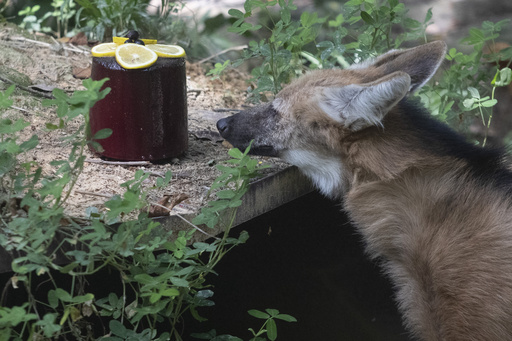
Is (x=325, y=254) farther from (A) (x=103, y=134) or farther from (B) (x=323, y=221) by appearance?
(A) (x=103, y=134)

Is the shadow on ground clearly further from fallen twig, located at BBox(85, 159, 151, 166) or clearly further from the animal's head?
fallen twig, located at BBox(85, 159, 151, 166)

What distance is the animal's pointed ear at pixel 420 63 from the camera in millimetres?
2670

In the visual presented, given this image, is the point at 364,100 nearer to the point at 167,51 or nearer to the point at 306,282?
the point at 167,51

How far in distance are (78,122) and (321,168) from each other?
1401 millimetres

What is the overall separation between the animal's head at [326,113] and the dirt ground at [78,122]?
18 cm

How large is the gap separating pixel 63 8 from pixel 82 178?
251cm

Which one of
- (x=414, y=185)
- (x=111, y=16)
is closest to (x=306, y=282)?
(x=414, y=185)

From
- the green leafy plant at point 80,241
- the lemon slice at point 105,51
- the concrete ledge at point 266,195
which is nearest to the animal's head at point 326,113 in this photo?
the concrete ledge at point 266,195

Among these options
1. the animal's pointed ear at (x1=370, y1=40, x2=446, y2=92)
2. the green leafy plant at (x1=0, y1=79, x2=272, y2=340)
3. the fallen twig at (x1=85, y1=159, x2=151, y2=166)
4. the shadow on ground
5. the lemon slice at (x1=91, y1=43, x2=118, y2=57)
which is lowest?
the shadow on ground

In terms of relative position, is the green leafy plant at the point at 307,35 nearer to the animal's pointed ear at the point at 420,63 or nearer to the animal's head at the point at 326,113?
the animal's head at the point at 326,113

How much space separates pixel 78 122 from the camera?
3182 millimetres

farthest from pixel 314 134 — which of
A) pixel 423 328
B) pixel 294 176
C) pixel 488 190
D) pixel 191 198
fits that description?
pixel 423 328

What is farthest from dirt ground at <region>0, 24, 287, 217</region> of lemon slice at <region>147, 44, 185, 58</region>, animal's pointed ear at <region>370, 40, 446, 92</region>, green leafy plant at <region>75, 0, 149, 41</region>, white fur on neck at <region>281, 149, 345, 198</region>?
animal's pointed ear at <region>370, 40, 446, 92</region>

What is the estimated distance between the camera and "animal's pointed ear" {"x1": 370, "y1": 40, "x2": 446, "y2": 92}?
105 inches
